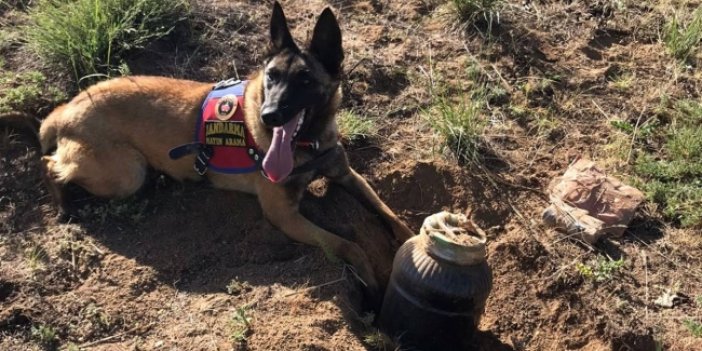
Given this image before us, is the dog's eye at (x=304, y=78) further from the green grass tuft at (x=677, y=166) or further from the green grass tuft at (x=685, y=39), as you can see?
the green grass tuft at (x=685, y=39)

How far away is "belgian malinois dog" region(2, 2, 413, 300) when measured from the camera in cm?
404

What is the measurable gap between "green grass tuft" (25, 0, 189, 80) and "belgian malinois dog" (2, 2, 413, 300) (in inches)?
22.8

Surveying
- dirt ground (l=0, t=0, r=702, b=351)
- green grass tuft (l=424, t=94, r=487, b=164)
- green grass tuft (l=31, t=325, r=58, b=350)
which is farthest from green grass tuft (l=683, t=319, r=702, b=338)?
green grass tuft (l=31, t=325, r=58, b=350)

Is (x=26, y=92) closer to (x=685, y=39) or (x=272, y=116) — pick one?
(x=272, y=116)

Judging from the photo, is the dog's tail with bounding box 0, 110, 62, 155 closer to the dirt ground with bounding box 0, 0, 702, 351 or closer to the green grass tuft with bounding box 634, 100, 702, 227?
the dirt ground with bounding box 0, 0, 702, 351

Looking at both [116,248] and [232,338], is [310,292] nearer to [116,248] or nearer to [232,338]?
→ [232,338]

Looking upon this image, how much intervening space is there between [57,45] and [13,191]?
1221mm

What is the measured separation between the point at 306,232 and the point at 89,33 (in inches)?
97.3

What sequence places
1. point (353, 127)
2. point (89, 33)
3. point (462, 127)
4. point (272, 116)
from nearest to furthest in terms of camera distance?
point (272, 116) < point (462, 127) < point (353, 127) < point (89, 33)

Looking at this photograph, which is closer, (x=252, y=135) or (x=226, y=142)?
(x=252, y=135)

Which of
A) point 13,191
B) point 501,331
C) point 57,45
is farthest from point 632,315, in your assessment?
point 57,45

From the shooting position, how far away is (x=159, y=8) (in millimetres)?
5480

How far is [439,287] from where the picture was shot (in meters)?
3.45

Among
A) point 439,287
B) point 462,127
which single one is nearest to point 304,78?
point 462,127
